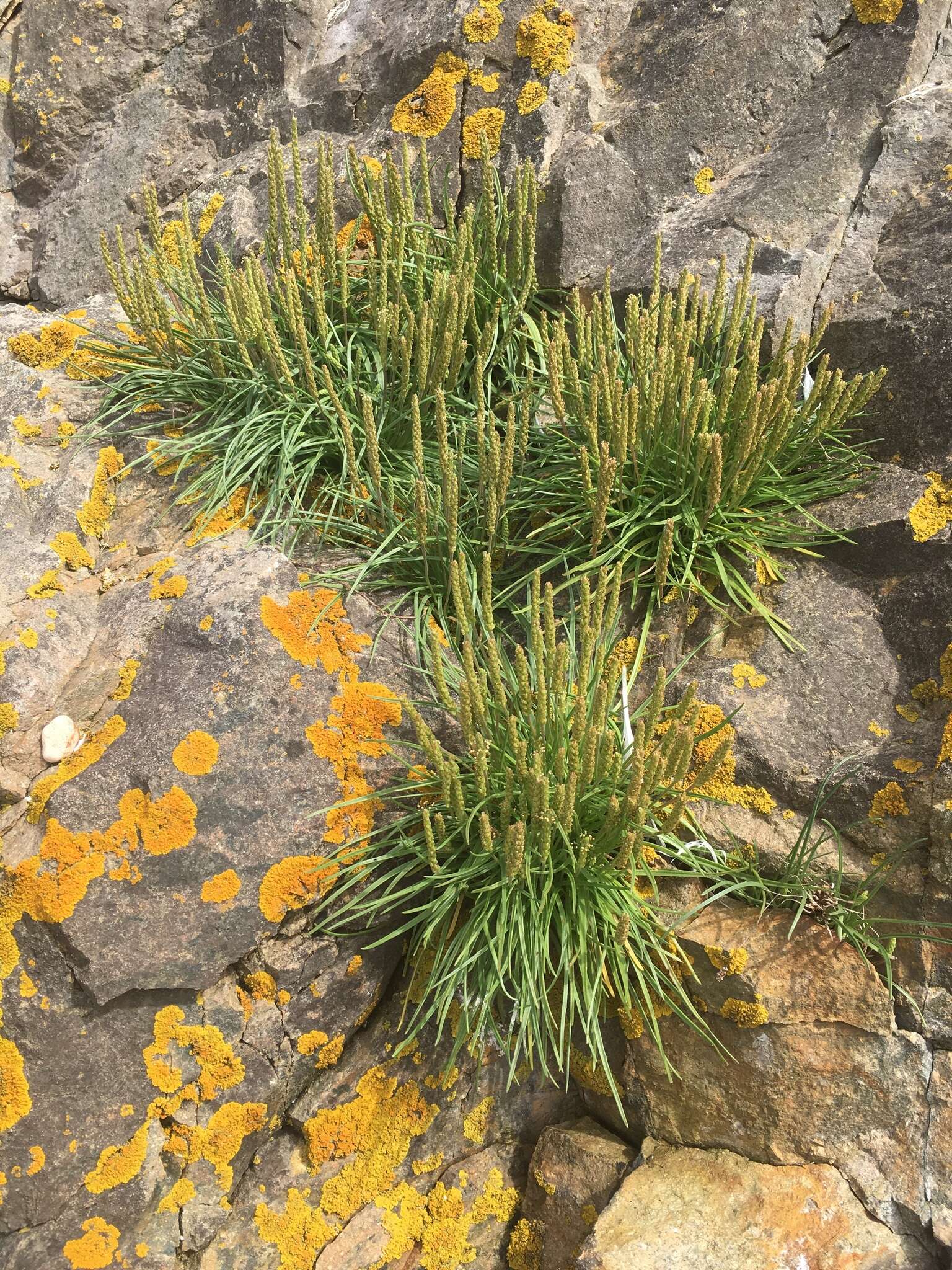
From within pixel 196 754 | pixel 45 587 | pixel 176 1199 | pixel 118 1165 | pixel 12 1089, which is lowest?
pixel 176 1199

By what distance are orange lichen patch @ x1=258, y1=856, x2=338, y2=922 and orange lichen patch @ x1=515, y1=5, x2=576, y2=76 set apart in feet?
12.1

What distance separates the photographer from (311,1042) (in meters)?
2.66

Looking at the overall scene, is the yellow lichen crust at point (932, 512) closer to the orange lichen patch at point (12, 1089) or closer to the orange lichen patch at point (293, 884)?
the orange lichen patch at point (293, 884)

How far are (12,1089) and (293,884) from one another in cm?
87

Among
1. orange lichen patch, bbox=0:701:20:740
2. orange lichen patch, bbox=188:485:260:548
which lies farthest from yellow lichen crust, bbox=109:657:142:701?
orange lichen patch, bbox=188:485:260:548

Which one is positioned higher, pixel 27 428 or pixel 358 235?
pixel 358 235

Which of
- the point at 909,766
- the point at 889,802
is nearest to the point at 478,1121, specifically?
the point at 889,802

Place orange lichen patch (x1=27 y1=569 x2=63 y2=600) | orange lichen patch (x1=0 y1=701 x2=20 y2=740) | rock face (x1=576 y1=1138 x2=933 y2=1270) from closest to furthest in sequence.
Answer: rock face (x1=576 y1=1138 x2=933 y2=1270), orange lichen patch (x1=0 y1=701 x2=20 y2=740), orange lichen patch (x1=27 y1=569 x2=63 y2=600)

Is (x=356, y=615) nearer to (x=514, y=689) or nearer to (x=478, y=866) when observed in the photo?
(x=514, y=689)

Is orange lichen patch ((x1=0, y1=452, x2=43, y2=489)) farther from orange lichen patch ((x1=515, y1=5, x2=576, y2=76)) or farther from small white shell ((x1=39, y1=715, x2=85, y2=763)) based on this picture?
orange lichen patch ((x1=515, y1=5, x2=576, y2=76))

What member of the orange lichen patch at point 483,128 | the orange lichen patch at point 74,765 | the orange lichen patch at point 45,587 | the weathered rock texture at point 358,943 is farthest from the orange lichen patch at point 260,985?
the orange lichen patch at point 483,128

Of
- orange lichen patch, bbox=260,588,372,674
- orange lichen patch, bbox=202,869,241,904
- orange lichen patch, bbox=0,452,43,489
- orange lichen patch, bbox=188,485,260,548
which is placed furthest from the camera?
orange lichen patch, bbox=0,452,43,489

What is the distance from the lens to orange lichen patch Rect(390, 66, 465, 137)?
14.1 ft

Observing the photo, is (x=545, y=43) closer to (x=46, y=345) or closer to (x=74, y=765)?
(x=46, y=345)
